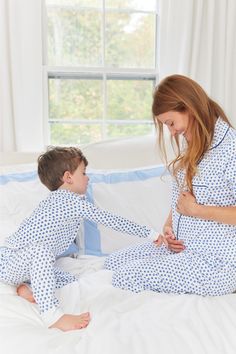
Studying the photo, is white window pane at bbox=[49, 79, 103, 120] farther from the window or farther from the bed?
the bed

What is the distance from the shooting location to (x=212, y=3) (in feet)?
8.17

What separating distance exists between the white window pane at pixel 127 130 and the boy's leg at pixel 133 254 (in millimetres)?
1237

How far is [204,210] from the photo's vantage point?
1437 millimetres

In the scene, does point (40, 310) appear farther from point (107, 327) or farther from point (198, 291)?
point (198, 291)

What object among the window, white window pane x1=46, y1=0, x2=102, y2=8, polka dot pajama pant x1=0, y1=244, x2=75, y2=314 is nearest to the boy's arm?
polka dot pajama pant x1=0, y1=244, x2=75, y2=314

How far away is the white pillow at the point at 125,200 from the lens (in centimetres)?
185

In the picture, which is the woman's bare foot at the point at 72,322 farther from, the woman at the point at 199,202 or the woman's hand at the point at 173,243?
the woman's hand at the point at 173,243

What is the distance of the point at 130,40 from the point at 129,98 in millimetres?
340

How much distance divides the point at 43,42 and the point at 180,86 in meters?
1.41

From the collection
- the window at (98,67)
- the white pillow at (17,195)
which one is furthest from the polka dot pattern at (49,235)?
the window at (98,67)

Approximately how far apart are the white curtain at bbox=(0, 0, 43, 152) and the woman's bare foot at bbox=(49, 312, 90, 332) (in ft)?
4.52

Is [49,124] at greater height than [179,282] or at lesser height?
greater

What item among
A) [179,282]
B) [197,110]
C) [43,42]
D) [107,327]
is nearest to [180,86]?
[197,110]

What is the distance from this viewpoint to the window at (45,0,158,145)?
2.65m
